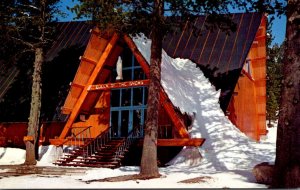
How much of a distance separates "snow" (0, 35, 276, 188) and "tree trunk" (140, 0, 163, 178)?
0.75m

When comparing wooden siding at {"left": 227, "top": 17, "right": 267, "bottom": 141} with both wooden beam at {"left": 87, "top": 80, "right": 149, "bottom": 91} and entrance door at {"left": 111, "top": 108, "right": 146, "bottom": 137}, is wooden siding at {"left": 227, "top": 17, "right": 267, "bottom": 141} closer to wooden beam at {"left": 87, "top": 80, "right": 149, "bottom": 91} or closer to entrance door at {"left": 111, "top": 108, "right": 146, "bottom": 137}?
entrance door at {"left": 111, "top": 108, "right": 146, "bottom": 137}

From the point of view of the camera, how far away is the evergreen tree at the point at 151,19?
39.3 feet

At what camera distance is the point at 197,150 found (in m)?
16.1

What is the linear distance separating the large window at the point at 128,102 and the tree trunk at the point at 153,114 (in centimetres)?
648

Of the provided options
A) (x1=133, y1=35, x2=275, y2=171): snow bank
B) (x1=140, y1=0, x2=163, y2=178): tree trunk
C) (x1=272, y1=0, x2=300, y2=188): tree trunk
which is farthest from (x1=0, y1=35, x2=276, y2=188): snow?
(x1=272, y1=0, x2=300, y2=188): tree trunk

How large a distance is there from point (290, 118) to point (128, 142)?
30.2 feet

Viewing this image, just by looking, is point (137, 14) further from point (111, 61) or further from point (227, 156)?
point (111, 61)

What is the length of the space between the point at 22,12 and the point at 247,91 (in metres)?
14.0

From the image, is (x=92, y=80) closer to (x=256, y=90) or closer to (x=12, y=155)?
(x=12, y=155)

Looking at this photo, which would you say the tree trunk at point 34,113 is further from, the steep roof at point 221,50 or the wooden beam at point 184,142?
the steep roof at point 221,50


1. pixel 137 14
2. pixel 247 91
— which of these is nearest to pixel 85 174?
pixel 137 14

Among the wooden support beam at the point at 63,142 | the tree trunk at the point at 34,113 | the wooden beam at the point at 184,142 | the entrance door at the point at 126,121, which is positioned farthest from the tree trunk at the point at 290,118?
the wooden support beam at the point at 63,142

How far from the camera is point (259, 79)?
24.1 metres

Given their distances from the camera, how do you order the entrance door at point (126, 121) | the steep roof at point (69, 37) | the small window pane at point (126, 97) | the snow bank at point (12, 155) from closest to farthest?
the entrance door at point (126, 121) → the small window pane at point (126, 97) → the snow bank at point (12, 155) → the steep roof at point (69, 37)
